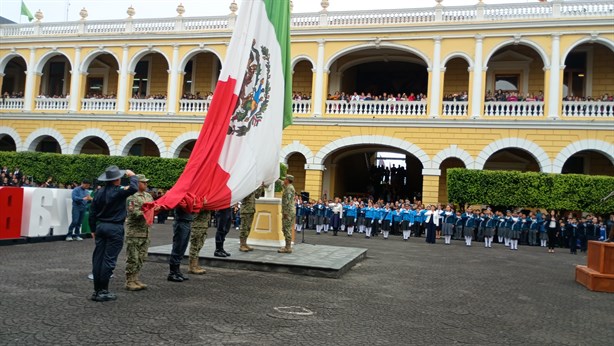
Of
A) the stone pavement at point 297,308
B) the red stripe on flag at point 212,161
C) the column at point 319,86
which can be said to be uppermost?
the column at point 319,86

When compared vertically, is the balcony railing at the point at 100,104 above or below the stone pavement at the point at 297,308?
above

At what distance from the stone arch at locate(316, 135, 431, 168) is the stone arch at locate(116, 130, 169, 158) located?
8.71 metres

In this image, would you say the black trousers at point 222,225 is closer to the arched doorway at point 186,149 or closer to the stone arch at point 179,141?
the stone arch at point 179,141

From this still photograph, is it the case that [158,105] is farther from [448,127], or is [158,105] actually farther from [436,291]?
[436,291]

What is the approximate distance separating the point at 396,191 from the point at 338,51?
9082 millimetres

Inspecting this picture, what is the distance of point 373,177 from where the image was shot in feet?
104

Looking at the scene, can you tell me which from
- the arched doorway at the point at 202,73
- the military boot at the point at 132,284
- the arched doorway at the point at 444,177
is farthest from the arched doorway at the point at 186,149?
the military boot at the point at 132,284

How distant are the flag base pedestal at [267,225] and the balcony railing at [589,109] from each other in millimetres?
17149

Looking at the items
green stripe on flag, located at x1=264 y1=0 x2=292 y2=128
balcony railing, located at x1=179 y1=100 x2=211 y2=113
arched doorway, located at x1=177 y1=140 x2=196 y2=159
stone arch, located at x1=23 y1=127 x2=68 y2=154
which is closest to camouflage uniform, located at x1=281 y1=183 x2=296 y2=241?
green stripe on flag, located at x1=264 y1=0 x2=292 y2=128

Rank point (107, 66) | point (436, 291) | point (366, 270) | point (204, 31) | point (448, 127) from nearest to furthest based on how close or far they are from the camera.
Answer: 1. point (436, 291)
2. point (366, 270)
3. point (448, 127)
4. point (204, 31)
5. point (107, 66)

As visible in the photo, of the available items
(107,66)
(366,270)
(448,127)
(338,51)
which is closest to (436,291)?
(366,270)

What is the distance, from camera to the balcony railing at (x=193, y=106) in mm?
29034

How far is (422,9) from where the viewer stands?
1021 inches

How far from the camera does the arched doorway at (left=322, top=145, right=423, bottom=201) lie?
94.2 feet
